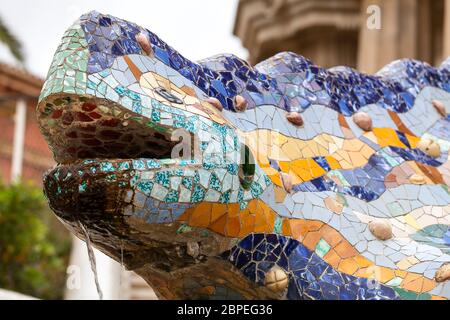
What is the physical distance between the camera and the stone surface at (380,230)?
5188 mm

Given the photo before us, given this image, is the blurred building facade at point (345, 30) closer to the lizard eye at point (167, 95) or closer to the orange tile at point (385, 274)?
the orange tile at point (385, 274)

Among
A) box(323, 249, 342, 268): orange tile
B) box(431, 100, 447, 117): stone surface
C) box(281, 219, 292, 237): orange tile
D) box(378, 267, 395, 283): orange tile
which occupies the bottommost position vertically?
box(378, 267, 395, 283): orange tile

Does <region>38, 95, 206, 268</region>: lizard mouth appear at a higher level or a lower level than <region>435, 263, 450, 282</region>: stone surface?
higher

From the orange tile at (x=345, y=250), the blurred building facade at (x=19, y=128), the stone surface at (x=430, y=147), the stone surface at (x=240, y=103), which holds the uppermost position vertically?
the blurred building facade at (x=19, y=128)

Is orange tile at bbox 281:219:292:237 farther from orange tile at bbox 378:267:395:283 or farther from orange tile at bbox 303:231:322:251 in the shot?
orange tile at bbox 378:267:395:283

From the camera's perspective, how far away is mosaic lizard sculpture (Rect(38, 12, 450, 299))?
4.55m

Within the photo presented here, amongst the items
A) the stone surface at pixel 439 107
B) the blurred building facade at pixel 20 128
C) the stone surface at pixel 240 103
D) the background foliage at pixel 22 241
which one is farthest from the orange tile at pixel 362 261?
the blurred building facade at pixel 20 128

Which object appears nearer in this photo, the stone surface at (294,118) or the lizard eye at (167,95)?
the lizard eye at (167,95)

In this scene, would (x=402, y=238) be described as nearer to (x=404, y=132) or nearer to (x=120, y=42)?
(x=404, y=132)

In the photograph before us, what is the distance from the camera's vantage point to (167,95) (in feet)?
15.5

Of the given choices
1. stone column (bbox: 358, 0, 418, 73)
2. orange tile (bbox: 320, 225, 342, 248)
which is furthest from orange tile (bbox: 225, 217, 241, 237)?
stone column (bbox: 358, 0, 418, 73)

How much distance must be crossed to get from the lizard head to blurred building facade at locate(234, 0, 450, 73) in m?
10.1

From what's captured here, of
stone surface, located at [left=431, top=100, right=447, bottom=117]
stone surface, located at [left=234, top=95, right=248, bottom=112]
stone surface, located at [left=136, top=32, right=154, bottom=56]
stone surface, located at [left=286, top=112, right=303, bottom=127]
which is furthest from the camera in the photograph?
stone surface, located at [left=431, top=100, right=447, bottom=117]
